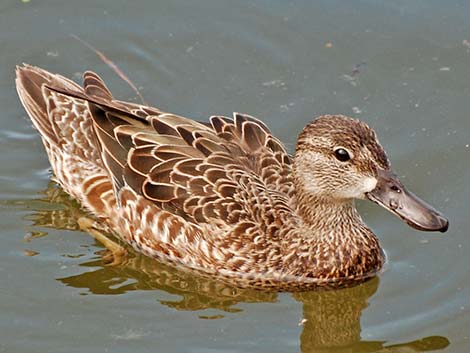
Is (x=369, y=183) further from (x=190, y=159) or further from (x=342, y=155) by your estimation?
(x=190, y=159)

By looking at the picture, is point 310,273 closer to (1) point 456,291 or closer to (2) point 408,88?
(1) point 456,291

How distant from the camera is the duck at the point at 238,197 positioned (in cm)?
946

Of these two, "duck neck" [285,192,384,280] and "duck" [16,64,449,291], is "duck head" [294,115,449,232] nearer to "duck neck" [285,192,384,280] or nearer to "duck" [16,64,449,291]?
"duck" [16,64,449,291]

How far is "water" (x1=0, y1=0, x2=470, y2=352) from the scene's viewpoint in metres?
9.23

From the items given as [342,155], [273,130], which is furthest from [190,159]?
[273,130]

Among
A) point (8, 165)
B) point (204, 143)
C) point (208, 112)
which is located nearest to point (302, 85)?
point (208, 112)

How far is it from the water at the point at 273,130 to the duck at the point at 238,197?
Answer: 210 millimetres

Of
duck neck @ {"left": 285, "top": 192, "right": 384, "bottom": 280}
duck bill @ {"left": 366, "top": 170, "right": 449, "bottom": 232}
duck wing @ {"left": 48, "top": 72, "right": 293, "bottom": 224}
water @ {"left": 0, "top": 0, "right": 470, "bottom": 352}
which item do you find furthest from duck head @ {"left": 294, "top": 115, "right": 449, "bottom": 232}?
water @ {"left": 0, "top": 0, "right": 470, "bottom": 352}

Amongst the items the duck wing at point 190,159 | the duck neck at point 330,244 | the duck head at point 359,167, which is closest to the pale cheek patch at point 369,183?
the duck head at point 359,167

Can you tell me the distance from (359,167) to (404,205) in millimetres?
468

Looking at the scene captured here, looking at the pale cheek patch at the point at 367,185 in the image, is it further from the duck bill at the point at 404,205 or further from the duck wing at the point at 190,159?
the duck wing at the point at 190,159

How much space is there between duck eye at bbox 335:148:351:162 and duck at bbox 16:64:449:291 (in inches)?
0.4

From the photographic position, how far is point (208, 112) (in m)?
11.5

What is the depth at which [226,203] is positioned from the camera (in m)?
9.61
